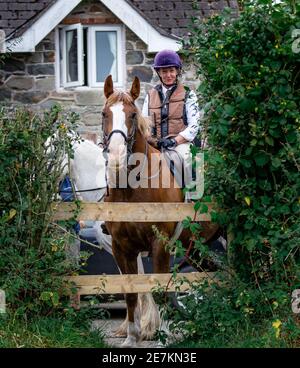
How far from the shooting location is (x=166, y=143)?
9820mm

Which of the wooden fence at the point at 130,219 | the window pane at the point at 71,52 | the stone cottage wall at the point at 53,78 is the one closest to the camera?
the wooden fence at the point at 130,219

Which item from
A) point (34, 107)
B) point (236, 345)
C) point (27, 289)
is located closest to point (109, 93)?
point (27, 289)

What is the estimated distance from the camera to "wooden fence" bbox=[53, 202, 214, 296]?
8500 mm

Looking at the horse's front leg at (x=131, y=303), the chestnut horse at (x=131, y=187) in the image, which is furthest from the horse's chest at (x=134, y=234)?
the horse's front leg at (x=131, y=303)

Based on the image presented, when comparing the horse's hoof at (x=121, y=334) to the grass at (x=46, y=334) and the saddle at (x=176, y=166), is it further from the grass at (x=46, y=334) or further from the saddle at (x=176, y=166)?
the saddle at (x=176, y=166)

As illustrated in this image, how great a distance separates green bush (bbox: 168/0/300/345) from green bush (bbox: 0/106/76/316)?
1.28m

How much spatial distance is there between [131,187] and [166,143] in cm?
91

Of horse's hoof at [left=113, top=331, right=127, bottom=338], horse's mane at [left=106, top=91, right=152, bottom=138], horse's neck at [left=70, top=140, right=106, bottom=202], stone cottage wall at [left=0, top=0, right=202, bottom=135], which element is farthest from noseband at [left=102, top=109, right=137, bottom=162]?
stone cottage wall at [left=0, top=0, right=202, bottom=135]

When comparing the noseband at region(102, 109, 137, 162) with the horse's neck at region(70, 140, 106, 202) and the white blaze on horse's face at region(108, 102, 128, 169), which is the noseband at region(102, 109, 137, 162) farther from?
the horse's neck at region(70, 140, 106, 202)

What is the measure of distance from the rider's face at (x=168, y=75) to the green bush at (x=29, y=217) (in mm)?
1865

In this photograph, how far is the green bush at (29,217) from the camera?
8.12m

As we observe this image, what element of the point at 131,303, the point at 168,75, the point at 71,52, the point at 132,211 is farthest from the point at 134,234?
the point at 71,52
